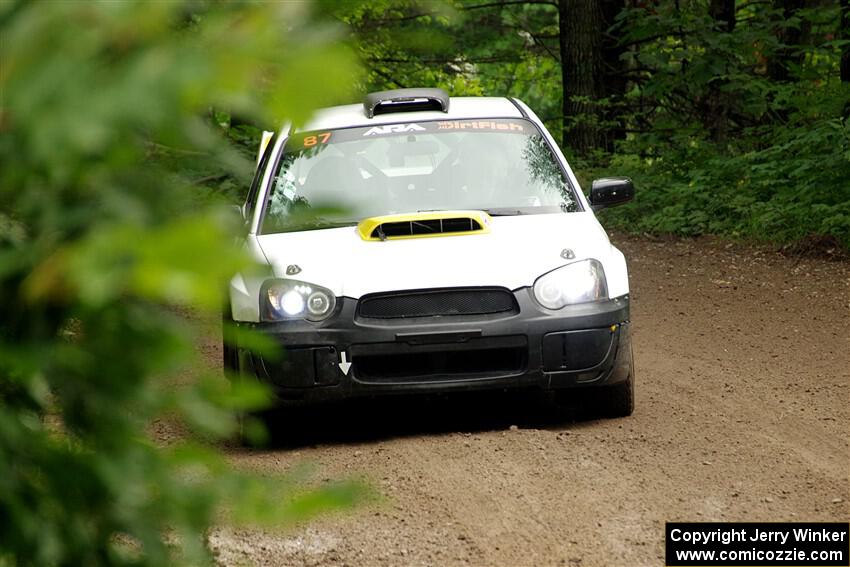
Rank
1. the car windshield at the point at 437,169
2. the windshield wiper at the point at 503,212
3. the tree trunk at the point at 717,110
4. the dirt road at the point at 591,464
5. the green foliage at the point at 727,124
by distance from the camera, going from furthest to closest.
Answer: the tree trunk at the point at 717,110, the green foliage at the point at 727,124, the car windshield at the point at 437,169, the windshield wiper at the point at 503,212, the dirt road at the point at 591,464

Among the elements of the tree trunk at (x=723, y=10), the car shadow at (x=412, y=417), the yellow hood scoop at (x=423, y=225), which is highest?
the yellow hood scoop at (x=423, y=225)

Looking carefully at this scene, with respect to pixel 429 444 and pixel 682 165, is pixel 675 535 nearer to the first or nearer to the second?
pixel 429 444

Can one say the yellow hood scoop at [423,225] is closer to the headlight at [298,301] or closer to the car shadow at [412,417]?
the headlight at [298,301]

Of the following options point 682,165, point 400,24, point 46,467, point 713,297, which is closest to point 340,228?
point 400,24

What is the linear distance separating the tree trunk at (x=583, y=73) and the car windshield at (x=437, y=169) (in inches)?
525

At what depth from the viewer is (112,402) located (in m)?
1.47

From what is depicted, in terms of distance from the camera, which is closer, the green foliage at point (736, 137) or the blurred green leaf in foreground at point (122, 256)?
the blurred green leaf in foreground at point (122, 256)

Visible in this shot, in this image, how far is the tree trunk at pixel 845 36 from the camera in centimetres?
1596

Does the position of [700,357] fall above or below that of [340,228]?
below

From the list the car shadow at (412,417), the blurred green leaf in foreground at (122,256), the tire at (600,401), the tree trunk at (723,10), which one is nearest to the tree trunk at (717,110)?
the tree trunk at (723,10)

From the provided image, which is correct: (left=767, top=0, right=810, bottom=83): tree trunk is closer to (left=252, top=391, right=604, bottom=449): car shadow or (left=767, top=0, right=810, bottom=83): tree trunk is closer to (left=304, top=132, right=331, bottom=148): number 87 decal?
(left=252, top=391, right=604, bottom=449): car shadow

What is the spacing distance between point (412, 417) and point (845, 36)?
450 inches

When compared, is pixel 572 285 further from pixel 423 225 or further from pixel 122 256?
pixel 122 256

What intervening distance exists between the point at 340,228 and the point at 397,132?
1.36 meters
